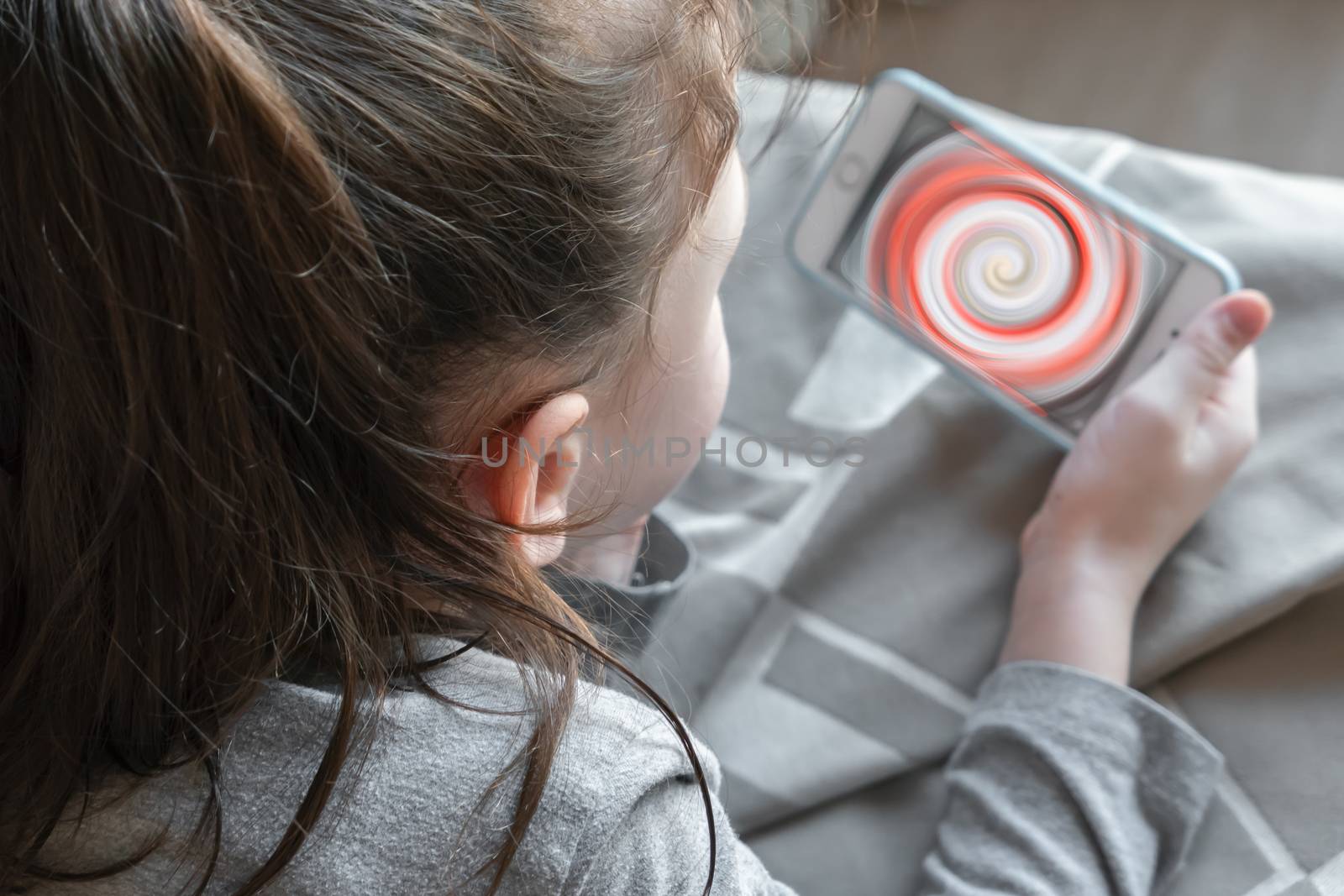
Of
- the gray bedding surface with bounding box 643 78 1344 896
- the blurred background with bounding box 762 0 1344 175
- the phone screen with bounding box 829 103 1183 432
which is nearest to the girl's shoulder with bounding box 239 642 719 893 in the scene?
the gray bedding surface with bounding box 643 78 1344 896

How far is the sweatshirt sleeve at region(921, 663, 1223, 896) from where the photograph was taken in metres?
0.50

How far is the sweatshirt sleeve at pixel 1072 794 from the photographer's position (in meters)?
0.50

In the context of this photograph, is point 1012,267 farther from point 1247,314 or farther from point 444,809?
point 444,809

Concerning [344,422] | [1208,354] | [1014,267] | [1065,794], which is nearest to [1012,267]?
[1014,267]

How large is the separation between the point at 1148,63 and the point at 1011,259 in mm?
411

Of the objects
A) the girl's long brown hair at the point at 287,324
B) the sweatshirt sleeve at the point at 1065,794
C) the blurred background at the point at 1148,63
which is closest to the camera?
the girl's long brown hair at the point at 287,324

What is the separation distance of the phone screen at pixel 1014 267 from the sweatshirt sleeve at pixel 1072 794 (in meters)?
0.16

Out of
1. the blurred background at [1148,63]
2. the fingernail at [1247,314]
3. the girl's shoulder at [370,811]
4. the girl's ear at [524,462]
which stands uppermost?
the blurred background at [1148,63]

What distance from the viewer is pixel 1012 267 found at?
59 cm

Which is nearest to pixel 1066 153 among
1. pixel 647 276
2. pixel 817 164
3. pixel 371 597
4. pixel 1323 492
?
pixel 817 164

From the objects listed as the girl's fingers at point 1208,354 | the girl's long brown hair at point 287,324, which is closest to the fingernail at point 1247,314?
the girl's fingers at point 1208,354

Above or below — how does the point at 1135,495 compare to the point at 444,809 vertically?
above

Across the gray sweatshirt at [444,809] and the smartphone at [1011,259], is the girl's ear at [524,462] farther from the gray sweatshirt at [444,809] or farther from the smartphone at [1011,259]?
the smartphone at [1011,259]

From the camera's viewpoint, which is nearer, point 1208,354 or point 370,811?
point 370,811
